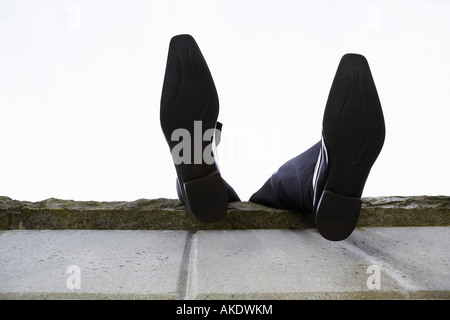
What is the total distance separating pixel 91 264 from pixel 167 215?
1.09 ft

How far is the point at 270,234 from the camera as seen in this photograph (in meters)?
0.97

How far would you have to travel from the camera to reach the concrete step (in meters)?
0.59

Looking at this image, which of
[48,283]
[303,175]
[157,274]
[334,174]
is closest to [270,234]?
[303,175]

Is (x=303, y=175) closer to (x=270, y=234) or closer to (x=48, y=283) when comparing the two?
(x=270, y=234)

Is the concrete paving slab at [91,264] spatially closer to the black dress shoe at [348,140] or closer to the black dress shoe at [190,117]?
the black dress shoe at [190,117]

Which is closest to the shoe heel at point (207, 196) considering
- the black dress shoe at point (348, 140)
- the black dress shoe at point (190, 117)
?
the black dress shoe at point (190, 117)

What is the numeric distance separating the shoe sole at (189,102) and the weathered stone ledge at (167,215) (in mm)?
243

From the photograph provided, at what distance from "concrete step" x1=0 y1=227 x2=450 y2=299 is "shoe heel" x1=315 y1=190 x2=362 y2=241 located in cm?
5

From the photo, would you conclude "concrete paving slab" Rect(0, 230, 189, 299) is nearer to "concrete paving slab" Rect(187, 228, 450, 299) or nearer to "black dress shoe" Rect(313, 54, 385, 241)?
"concrete paving slab" Rect(187, 228, 450, 299)

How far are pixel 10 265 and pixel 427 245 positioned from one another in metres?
0.82

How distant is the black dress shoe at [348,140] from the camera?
75cm

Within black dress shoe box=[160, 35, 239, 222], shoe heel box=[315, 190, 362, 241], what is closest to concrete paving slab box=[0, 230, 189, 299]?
black dress shoe box=[160, 35, 239, 222]
